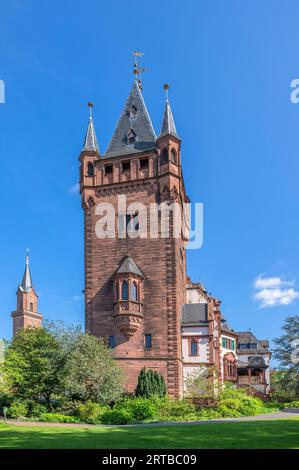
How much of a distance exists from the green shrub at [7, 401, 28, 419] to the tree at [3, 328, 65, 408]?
5.16ft

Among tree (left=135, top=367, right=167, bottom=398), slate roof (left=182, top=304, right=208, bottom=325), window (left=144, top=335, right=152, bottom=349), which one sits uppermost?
slate roof (left=182, top=304, right=208, bottom=325)

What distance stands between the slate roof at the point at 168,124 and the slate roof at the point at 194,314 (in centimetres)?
1598

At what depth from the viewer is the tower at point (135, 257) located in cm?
4212

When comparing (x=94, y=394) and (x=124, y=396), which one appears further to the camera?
(x=124, y=396)

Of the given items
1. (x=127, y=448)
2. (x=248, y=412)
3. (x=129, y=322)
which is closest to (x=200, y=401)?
(x=248, y=412)

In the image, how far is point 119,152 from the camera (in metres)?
48.3

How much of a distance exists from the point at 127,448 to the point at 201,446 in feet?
8.32

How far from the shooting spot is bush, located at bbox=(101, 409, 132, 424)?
32.4 metres

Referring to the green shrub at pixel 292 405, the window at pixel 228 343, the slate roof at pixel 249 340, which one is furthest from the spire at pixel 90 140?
the slate roof at pixel 249 340

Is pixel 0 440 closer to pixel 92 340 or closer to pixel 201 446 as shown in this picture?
pixel 201 446

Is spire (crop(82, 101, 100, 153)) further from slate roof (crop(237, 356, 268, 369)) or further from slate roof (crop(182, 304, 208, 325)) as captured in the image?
slate roof (crop(237, 356, 268, 369))

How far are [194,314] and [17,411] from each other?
1864cm

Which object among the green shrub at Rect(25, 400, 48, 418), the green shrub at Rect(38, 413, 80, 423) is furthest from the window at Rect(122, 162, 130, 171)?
the green shrub at Rect(38, 413, 80, 423)

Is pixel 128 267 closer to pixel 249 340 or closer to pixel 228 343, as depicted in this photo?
pixel 228 343
